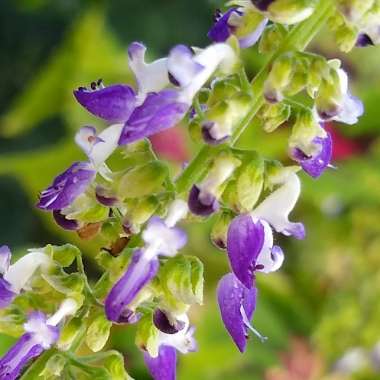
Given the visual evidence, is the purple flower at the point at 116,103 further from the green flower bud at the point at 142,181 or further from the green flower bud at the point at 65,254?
the green flower bud at the point at 65,254

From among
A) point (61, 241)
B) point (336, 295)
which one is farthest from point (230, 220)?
point (61, 241)

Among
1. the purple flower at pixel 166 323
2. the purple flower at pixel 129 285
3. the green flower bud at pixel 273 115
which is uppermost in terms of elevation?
the green flower bud at pixel 273 115

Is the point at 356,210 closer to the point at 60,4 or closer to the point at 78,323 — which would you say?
the point at 60,4

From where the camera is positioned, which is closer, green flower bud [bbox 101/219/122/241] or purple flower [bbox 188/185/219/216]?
purple flower [bbox 188/185/219/216]

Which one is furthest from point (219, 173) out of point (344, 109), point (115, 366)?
point (115, 366)

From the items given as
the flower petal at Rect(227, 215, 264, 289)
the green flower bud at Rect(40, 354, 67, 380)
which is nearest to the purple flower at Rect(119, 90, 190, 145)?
the flower petal at Rect(227, 215, 264, 289)

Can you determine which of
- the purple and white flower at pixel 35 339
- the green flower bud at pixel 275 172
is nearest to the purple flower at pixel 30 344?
the purple and white flower at pixel 35 339

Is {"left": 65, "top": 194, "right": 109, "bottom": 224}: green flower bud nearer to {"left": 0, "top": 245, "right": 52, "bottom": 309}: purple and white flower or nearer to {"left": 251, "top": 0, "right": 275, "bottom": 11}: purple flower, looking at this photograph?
{"left": 0, "top": 245, "right": 52, "bottom": 309}: purple and white flower
